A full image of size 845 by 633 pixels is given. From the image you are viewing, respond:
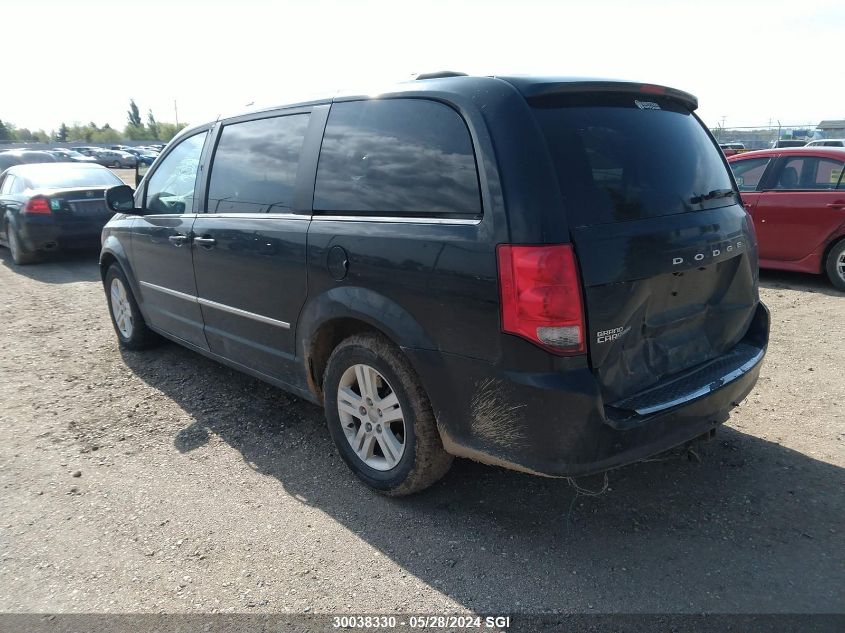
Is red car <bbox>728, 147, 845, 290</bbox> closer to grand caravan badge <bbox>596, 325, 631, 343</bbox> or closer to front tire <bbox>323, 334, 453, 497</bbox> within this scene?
grand caravan badge <bbox>596, 325, 631, 343</bbox>

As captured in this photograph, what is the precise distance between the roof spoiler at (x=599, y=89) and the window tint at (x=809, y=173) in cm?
526

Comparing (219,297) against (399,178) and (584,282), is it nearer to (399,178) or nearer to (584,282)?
(399,178)

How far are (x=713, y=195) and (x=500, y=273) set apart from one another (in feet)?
4.37

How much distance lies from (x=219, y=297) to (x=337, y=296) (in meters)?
1.29

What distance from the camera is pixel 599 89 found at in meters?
2.78

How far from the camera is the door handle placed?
430 centimetres

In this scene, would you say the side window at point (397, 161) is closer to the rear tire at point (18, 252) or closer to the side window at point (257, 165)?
the side window at point (257, 165)

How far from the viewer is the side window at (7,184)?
10.5m

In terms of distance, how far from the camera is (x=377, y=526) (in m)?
3.02

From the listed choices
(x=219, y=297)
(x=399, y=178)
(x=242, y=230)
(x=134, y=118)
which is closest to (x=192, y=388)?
(x=219, y=297)

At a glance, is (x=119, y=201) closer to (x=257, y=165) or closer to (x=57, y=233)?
(x=257, y=165)

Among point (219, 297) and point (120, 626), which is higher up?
point (219, 297)

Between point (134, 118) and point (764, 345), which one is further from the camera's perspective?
point (134, 118)

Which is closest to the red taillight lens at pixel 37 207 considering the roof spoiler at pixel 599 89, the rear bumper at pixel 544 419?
the rear bumper at pixel 544 419
